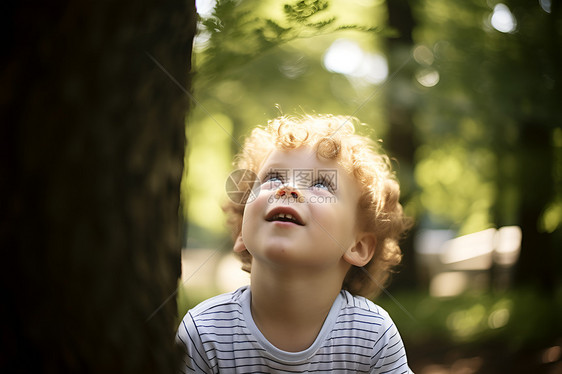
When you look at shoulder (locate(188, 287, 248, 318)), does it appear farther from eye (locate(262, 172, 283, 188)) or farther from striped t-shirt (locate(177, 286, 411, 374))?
eye (locate(262, 172, 283, 188))

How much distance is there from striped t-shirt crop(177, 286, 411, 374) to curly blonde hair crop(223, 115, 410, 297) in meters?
0.26

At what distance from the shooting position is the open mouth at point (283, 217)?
141 cm

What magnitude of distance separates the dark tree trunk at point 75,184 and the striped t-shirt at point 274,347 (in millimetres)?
524

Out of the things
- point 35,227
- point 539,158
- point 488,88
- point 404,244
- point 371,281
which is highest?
point 488,88

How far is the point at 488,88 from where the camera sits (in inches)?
142

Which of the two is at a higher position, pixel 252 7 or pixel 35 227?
pixel 252 7

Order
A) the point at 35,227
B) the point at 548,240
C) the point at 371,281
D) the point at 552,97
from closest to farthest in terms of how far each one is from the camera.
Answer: the point at 35,227, the point at 371,281, the point at 552,97, the point at 548,240

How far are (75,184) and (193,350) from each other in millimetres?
819

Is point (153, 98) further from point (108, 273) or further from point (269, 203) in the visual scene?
point (269, 203)

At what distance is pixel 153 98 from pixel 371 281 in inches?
48.9

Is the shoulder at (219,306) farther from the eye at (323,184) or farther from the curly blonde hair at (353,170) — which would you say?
the eye at (323,184)

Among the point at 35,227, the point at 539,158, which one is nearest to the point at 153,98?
the point at 35,227

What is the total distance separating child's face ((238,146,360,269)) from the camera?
1395mm

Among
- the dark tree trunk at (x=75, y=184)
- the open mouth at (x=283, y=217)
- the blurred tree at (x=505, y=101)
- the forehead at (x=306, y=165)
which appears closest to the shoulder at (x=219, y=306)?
the open mouth at (x=283, y=217)
